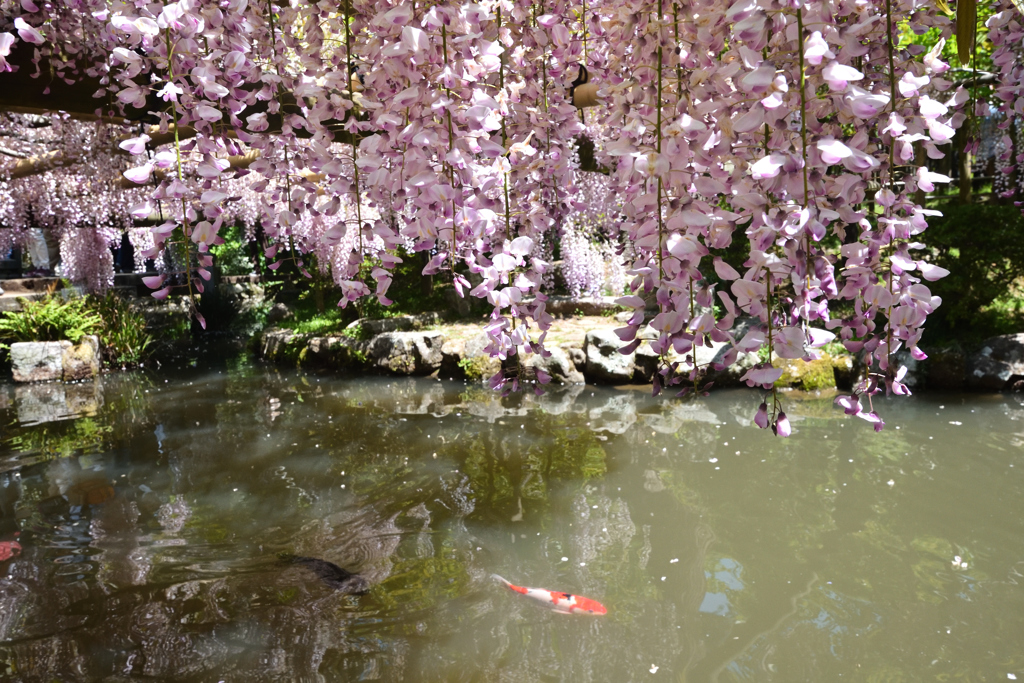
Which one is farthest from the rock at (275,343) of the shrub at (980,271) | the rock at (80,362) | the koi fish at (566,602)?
the shrub at (980,271)

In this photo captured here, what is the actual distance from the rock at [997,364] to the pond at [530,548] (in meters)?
0.35

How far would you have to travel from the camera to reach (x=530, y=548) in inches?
144

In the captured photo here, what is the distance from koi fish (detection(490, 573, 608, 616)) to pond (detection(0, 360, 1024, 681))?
0.15 ft

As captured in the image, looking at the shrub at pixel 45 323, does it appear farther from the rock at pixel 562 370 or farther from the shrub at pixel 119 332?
the rock at pixel 562 370

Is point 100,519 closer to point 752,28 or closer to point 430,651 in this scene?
point 430,651

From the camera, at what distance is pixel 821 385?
7016mm

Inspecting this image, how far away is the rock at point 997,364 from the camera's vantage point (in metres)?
6.56

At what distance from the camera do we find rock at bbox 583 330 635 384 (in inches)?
308

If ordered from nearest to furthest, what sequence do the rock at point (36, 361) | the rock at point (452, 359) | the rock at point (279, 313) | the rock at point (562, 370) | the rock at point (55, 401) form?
the rock at point (55, 401), the rock at point (562, 370), the rock at point (452, 359), the rock at point (36, 361), the rock at point (279, 313)

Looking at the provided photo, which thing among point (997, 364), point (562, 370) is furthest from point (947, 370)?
point (562, 370)

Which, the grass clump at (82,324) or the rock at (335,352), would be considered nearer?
the rock at (335,352)

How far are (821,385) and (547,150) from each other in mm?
6261

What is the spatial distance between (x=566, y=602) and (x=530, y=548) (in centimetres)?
62

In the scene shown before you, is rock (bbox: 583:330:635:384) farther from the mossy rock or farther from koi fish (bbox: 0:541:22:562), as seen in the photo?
koi fish (bbox: 0:541:22:562)
